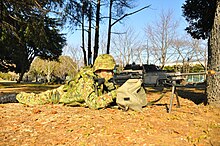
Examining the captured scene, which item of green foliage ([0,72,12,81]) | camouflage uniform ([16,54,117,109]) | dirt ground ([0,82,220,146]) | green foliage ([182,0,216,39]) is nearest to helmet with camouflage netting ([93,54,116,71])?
camouflage uniform ([16,54,117,109])

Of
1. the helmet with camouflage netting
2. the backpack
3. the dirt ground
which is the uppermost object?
the helmet with camouflage netting

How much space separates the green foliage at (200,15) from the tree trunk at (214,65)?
3.27 metres

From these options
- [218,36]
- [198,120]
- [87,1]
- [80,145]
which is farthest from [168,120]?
[87,1]

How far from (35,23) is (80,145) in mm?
6367

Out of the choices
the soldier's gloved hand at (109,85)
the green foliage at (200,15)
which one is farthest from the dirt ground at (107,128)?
the green foliage at (200,15)

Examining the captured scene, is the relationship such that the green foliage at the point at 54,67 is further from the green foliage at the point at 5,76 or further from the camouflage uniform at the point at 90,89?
the camouflage uniform at the point at 90,89

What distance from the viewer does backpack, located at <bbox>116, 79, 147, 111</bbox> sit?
3.86 m

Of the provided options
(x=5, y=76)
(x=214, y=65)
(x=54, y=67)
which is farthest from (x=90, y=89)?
(x=5, y=76)

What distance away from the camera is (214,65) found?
195 inches

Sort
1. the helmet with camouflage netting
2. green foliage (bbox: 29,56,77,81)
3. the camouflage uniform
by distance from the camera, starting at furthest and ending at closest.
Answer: green foliage (bbox: 29,56,77,81) < the helmet with camouflage netting < the camouflage uniform

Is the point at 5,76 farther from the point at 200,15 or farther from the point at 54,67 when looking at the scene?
the point at 200,15

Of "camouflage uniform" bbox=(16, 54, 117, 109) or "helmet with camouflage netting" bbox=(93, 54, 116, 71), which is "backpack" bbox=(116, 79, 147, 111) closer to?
"camouflage uniform" bbox=(16, 54, 117, 109)

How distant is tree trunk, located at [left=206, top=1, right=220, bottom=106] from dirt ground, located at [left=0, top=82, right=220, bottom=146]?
0.90 m

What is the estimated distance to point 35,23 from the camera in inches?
312
